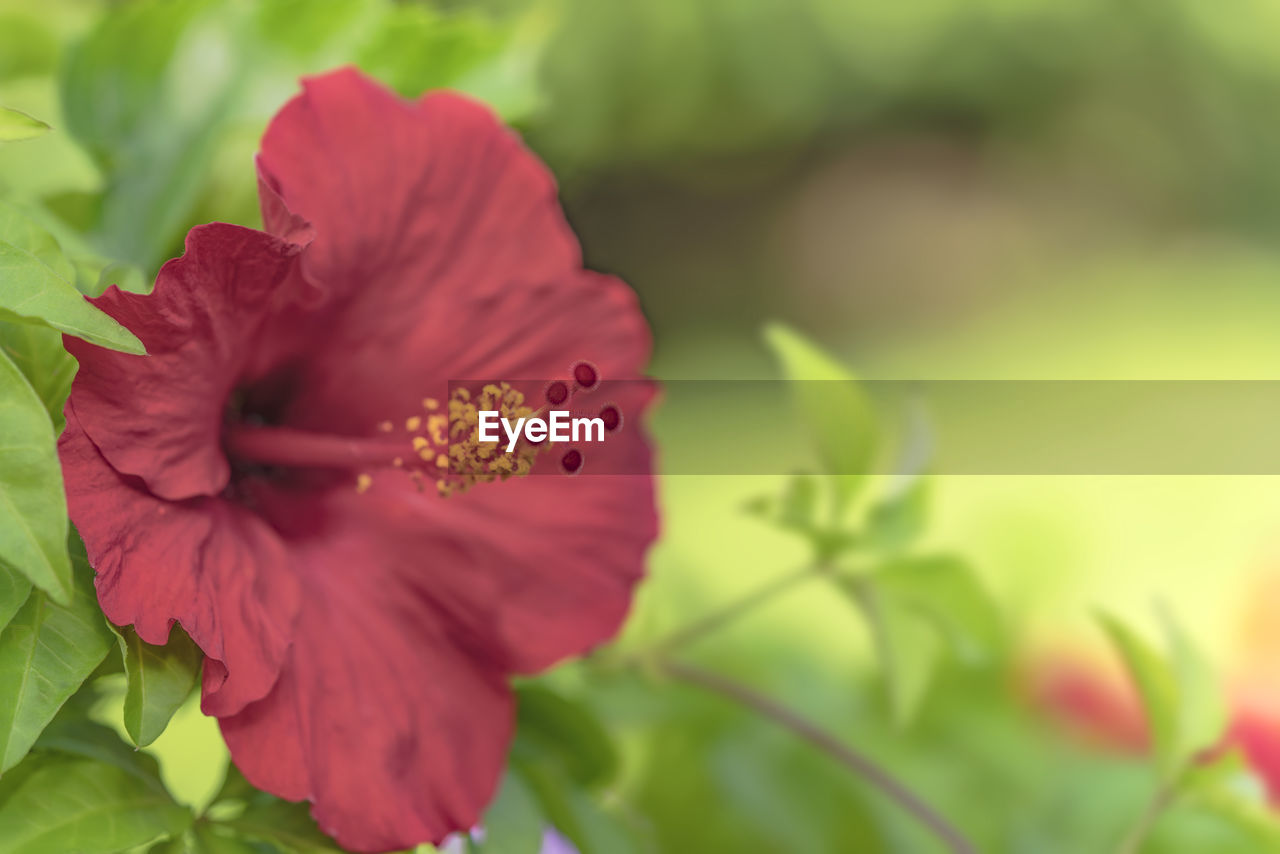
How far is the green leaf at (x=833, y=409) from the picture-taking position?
1.24 ft

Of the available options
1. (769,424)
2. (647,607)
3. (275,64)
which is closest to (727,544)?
(769,424)

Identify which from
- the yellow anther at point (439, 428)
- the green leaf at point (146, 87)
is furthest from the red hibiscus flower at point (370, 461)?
the green leaf at point (146, 87)

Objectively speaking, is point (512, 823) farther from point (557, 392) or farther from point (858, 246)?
point (858, 246)

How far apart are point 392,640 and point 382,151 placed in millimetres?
123

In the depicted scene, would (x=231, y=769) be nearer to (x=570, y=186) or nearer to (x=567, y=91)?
(x=567, y=91)

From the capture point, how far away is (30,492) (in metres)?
0.22

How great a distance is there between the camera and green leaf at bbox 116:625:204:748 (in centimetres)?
24

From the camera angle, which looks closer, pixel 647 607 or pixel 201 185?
pixel 201 185

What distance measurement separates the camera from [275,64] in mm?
386

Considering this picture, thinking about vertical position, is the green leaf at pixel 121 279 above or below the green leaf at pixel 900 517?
below

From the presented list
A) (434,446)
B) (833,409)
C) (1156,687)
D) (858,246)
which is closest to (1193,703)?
(1156,687)

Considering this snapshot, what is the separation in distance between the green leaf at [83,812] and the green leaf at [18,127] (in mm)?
135

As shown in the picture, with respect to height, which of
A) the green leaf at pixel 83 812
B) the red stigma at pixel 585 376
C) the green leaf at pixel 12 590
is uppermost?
the red stigma at pixel 585 376

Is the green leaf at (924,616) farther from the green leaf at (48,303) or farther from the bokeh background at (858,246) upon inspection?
the green leaf at (48,303)
